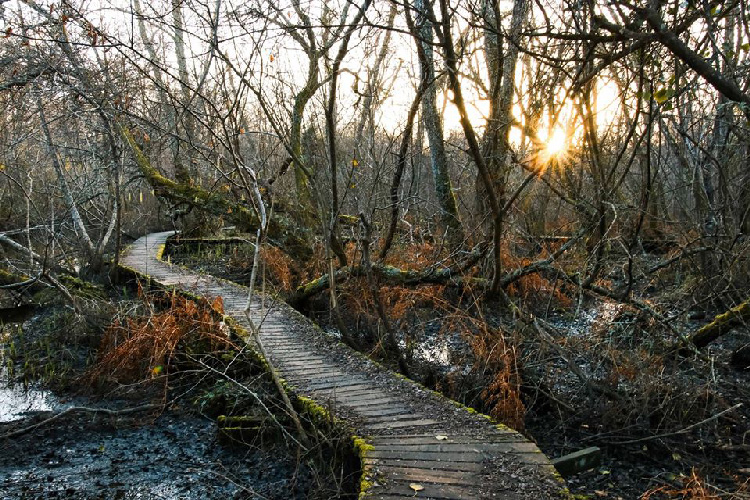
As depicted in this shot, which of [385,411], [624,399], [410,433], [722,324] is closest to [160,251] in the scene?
[385,411]

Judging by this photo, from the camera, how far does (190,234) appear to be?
16047 millimetres

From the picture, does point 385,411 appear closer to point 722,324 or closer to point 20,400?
point 722,324

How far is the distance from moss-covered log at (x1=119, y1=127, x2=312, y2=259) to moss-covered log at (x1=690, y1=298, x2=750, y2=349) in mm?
5739

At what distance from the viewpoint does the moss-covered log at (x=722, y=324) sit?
5.67 m

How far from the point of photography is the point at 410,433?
4277 millimetres

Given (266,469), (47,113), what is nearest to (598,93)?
(266,469)

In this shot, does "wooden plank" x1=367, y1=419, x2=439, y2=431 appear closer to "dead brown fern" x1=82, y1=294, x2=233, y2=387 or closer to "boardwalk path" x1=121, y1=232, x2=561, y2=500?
"boardwalk path" x1=121, y1=232, x2=561, y2=500

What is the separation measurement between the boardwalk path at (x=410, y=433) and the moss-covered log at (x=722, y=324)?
3.05 metres

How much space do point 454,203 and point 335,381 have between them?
559 cm


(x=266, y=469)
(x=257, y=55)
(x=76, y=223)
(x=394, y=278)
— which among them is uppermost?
(x=257, y=55)

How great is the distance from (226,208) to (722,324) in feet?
24.1

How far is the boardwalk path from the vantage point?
3521 millimetres

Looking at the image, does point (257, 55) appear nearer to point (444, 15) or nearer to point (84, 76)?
point (444, 15)

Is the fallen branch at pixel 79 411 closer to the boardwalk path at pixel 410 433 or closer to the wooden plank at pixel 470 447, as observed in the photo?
the boardwalk path at pixel 410 433
